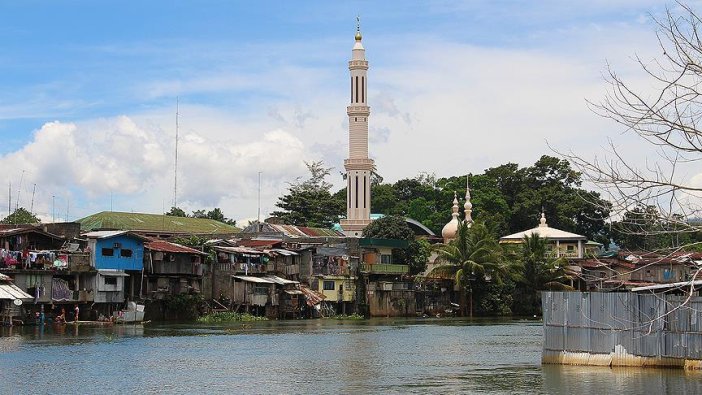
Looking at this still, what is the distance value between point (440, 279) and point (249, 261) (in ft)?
66.5

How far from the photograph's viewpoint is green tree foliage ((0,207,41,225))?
282ft

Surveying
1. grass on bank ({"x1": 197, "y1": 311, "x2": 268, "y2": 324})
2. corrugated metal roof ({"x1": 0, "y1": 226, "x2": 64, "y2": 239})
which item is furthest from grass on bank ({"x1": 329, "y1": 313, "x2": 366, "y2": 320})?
corrugated metal roof ({"x1": 0, "y1": 226, "x2": 64, "y2": 239})

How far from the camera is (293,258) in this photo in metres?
73.2

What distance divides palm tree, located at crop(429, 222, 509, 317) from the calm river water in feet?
83.7

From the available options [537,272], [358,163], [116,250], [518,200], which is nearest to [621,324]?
[116,250]

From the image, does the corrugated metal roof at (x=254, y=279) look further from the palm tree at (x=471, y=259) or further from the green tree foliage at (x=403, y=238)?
the green tree foliage at (x=403, y=238)

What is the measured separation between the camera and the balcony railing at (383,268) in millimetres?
78125

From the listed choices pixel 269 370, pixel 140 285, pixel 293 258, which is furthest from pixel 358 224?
pixel 269 370

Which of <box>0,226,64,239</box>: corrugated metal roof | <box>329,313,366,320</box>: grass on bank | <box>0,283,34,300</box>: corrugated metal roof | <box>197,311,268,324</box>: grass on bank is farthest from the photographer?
<box>329,313,366,320</box>: grass on bank

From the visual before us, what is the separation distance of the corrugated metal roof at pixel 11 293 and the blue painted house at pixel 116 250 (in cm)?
669

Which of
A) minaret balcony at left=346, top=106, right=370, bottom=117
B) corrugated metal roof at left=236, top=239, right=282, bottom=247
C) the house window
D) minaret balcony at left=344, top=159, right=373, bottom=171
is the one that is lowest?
the house window

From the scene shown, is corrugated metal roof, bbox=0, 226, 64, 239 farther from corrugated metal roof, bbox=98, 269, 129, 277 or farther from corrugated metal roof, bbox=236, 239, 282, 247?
corrugated metal roof, bbox=236, 239, 282, 247

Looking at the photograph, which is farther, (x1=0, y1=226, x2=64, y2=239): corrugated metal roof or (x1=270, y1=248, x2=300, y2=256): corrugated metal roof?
(x1=270, y1=248, x2=300, y2=256): corrugated metal roof

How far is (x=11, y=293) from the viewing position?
49531mm
